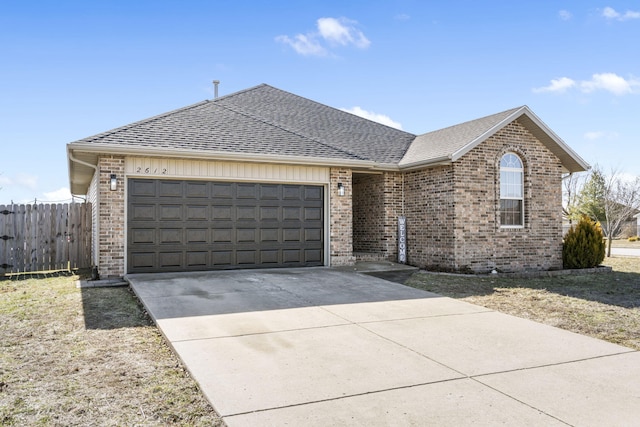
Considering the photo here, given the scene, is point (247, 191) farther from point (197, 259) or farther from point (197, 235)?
point (197, 259)

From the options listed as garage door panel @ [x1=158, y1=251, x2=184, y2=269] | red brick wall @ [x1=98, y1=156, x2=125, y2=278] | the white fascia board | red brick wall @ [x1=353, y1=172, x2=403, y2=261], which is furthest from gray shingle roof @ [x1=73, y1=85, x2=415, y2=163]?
garage door panel @ [x1=158, y1=251, x2=184, y2=269]

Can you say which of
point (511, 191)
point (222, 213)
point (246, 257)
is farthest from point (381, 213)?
point (222, 213)

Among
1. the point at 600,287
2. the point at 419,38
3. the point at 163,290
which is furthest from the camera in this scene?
the point at 419,38

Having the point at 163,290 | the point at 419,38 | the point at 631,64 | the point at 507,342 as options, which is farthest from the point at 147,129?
the point at 631,64

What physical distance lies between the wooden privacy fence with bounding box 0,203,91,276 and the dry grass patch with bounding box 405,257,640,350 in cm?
939

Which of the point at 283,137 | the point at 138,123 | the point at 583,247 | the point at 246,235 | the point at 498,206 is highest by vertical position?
the point at 138,123

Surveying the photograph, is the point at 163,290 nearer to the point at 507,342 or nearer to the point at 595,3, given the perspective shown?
the point at 507,342

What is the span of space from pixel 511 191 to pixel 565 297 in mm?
4444

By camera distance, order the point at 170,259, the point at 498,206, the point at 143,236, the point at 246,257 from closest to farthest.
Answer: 1. the point at 143,236
2. the point at 170,259
3. the point at 246,257
4. the point at 498,206

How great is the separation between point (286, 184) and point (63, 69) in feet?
25.2

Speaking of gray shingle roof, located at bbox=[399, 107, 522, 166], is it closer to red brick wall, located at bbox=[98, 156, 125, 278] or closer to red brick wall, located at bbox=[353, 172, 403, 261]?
red brick wall, located at bbox=[353, 172, 403, 261]

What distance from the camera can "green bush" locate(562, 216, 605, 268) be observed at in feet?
45.3

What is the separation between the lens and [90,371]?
185 inches

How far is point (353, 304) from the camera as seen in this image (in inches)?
308
